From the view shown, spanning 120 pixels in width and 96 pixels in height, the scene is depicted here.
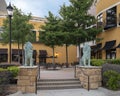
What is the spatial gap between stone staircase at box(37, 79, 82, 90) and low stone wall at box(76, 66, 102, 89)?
58 cm

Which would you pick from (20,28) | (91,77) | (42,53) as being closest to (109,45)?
(20,28)

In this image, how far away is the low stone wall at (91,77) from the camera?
17281 mm

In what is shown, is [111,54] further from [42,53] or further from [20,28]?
[42,53]

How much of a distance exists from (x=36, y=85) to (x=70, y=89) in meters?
2.19

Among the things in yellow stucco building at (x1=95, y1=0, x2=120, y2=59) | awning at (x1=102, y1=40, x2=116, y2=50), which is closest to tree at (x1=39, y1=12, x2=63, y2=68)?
yellow stucco building at (x1=95, y1=0, x2=120, y2=59)

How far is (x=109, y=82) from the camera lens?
16250 mm

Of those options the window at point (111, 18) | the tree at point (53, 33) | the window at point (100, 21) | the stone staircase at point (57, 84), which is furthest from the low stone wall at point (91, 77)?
the window at point (100, 21)

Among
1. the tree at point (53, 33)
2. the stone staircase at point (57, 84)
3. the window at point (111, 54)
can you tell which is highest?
the tree at point (53, 33)

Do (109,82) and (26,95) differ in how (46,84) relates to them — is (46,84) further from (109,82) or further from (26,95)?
(109,82)

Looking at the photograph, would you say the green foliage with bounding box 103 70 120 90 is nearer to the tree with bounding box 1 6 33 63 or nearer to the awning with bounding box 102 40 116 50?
the awning with bounding box 102 40 116 50

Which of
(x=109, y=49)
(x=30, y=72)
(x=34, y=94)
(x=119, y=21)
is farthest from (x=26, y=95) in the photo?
(x=109, y=49)

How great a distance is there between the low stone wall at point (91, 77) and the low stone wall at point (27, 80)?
10.6 ft

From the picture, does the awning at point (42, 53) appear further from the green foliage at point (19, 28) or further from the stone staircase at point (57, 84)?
the stone staircase at point (57, 84)

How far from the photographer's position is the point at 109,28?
112ft
